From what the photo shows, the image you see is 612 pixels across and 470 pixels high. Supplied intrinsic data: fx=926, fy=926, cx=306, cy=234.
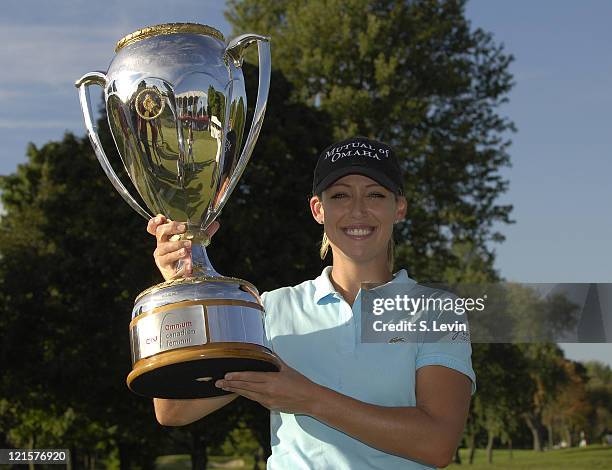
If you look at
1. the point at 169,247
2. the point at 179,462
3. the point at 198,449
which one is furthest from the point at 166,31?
the point at 179,462

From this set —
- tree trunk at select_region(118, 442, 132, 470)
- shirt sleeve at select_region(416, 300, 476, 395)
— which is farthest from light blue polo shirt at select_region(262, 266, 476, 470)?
tree trunk at select_region(118, 442, 132, 470)

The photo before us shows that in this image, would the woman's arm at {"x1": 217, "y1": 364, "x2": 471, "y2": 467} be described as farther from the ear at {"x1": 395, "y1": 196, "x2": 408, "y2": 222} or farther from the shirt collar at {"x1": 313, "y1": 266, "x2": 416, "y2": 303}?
the ear at {"x1": 395, "y1": 196, "x2": 408, "y2": 222}

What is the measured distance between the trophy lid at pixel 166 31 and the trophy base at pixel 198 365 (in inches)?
49.9

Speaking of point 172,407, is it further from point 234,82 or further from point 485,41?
point 485,41

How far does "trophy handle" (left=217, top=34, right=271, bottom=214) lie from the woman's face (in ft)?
1.76

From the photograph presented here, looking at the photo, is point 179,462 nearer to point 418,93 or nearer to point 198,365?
point 418,93

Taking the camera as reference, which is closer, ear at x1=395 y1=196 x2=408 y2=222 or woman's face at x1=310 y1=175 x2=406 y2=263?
woman's face at x1=310 y1=175 x2=406 y2=263

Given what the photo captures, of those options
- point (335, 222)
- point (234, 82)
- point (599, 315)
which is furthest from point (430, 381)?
point (599, 315)

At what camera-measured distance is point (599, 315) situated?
195 inches

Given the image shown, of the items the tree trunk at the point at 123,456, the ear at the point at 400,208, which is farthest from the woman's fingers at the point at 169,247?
the tree trunk at the point at 123,456

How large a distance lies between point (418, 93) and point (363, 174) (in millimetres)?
22172

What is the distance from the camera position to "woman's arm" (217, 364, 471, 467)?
2.59 metres

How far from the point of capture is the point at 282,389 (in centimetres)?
256

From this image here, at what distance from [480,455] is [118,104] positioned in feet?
184
